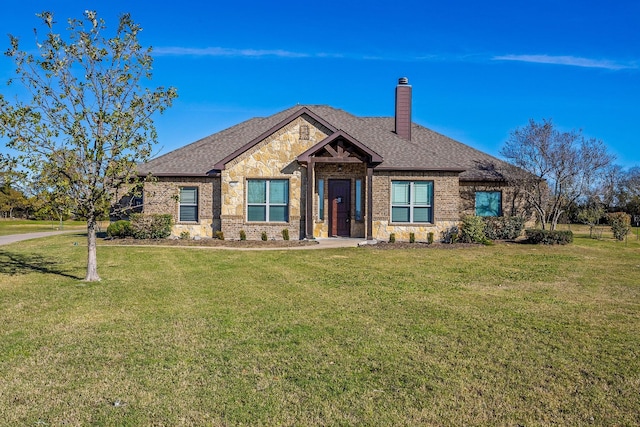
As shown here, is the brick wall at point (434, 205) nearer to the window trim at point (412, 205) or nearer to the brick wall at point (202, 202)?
the window trim at point (412, 205)

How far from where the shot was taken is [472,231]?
772 inches

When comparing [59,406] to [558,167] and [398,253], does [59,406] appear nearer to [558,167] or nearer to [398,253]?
[398,253]

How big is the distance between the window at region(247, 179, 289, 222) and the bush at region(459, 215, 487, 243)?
774 cm

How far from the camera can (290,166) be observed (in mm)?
20078

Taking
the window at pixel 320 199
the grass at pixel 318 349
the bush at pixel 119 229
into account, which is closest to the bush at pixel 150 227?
the bush at pixel 119 229

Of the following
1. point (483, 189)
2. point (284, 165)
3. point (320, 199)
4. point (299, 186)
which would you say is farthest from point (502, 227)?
point (284, 165)

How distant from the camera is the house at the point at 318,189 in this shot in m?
19.9

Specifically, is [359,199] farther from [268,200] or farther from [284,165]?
[268,200]

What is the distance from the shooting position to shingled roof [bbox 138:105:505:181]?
20141mm

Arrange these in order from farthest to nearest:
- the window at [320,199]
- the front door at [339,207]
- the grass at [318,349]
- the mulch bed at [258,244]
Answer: the front door at [339,207]
the window at [320,199]
the mulch bed at [258,244]
the grass at [318,349]

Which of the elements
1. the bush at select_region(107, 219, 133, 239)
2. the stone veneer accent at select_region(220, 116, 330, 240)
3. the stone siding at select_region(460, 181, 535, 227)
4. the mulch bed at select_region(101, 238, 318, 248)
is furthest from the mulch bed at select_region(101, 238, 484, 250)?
the stone siding at select_region(460, 181, 535, 227)

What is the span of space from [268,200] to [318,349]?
14.8 meters

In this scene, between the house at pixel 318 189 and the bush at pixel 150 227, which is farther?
the bush at pixel 150 227

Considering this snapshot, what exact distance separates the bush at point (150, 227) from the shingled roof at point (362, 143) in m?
2.13
